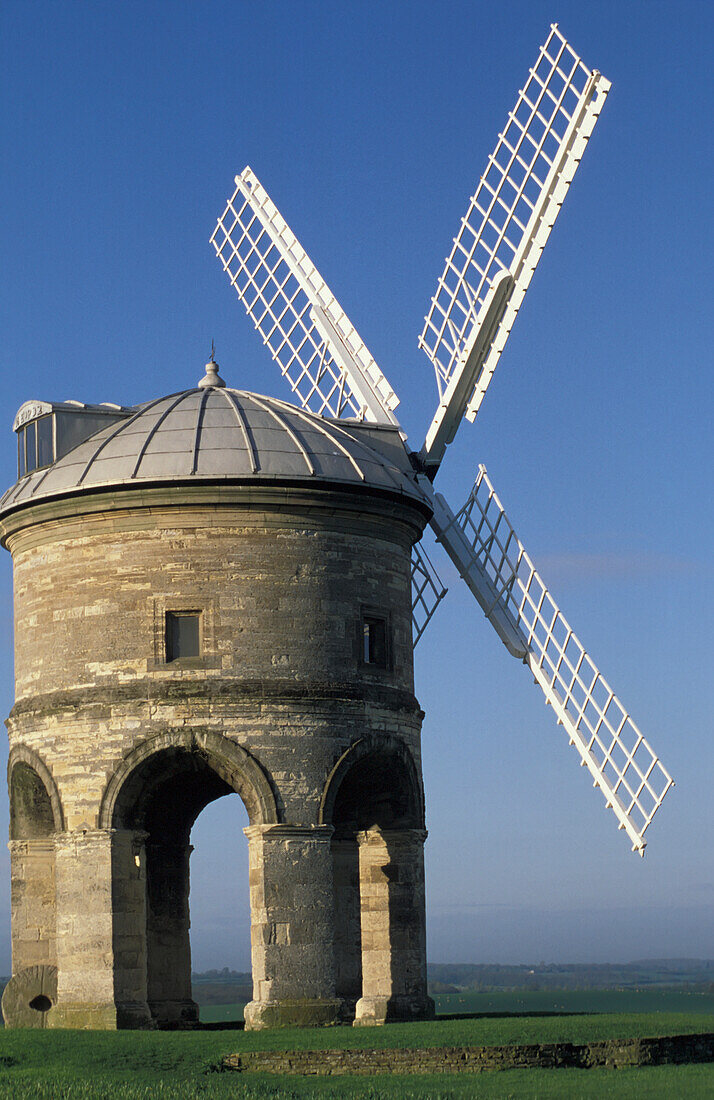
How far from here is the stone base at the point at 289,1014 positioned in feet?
105

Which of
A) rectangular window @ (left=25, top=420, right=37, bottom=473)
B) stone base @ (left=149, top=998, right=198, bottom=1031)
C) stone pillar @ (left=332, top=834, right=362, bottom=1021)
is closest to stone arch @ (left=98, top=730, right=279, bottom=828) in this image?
stone pillar @ (left=332, top=834, right=362, bottom=1021)

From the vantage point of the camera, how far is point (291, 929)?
106 feet

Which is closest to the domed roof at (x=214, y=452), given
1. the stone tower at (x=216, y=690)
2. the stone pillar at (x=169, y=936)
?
the stone tower at (x=216, y=690)

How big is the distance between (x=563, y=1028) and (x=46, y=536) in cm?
1284

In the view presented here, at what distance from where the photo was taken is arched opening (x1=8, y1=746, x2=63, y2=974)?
35.1 meters

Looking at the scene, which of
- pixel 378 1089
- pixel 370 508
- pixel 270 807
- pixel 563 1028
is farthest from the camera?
pixel 370 508

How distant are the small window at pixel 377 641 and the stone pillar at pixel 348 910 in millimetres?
4410

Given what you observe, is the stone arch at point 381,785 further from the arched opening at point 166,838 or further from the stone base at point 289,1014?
the stone base at point 289,1014

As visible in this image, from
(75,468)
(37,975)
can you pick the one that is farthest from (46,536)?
(37,975)

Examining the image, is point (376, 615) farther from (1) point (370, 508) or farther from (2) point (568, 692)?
(2) point (568, 692)

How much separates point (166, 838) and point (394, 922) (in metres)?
5.57

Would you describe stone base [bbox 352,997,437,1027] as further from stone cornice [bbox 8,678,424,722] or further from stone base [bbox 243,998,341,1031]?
stone cornice [bbox 8,678,424,722]

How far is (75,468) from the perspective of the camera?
114 feet

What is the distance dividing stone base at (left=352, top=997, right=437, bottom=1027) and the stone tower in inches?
1.8
